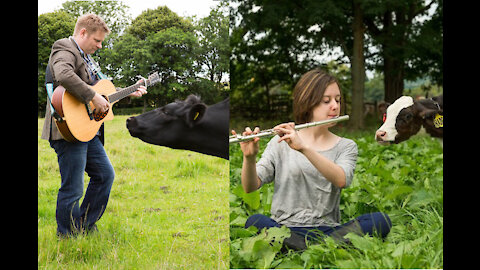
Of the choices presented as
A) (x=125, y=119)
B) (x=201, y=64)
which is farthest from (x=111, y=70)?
(x=201, y=64)

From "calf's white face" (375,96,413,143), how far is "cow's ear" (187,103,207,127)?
1.00m

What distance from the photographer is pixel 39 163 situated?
6.18 feet

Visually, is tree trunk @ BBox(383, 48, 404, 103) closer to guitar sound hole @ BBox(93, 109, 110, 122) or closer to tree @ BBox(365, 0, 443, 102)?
tree @ BBox(365, 0, 443, 102)

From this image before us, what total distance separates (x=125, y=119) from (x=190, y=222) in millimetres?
479

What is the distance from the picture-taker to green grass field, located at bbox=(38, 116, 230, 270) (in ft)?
6.13

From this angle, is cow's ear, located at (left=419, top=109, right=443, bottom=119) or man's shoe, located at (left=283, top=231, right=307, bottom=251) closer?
man's shoe, located at (left=283, top=231, right=307, bottom=251)

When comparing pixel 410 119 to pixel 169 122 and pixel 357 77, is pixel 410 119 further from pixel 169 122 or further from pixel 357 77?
pixel 357 77

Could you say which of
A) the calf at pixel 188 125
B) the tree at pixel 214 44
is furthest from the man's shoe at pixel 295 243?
the tree at pixel 214 44

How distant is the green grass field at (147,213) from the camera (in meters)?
1.87

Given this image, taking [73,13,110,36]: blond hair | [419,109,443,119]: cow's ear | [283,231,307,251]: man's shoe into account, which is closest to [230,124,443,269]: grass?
[283,231,307,251]: man's shoe

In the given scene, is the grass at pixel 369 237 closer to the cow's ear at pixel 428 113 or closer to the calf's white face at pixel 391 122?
the calf's white face at pixel 391 122

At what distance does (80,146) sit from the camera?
1.84m

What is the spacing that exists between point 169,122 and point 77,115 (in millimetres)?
361

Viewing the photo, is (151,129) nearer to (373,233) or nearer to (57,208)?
(57,208)
